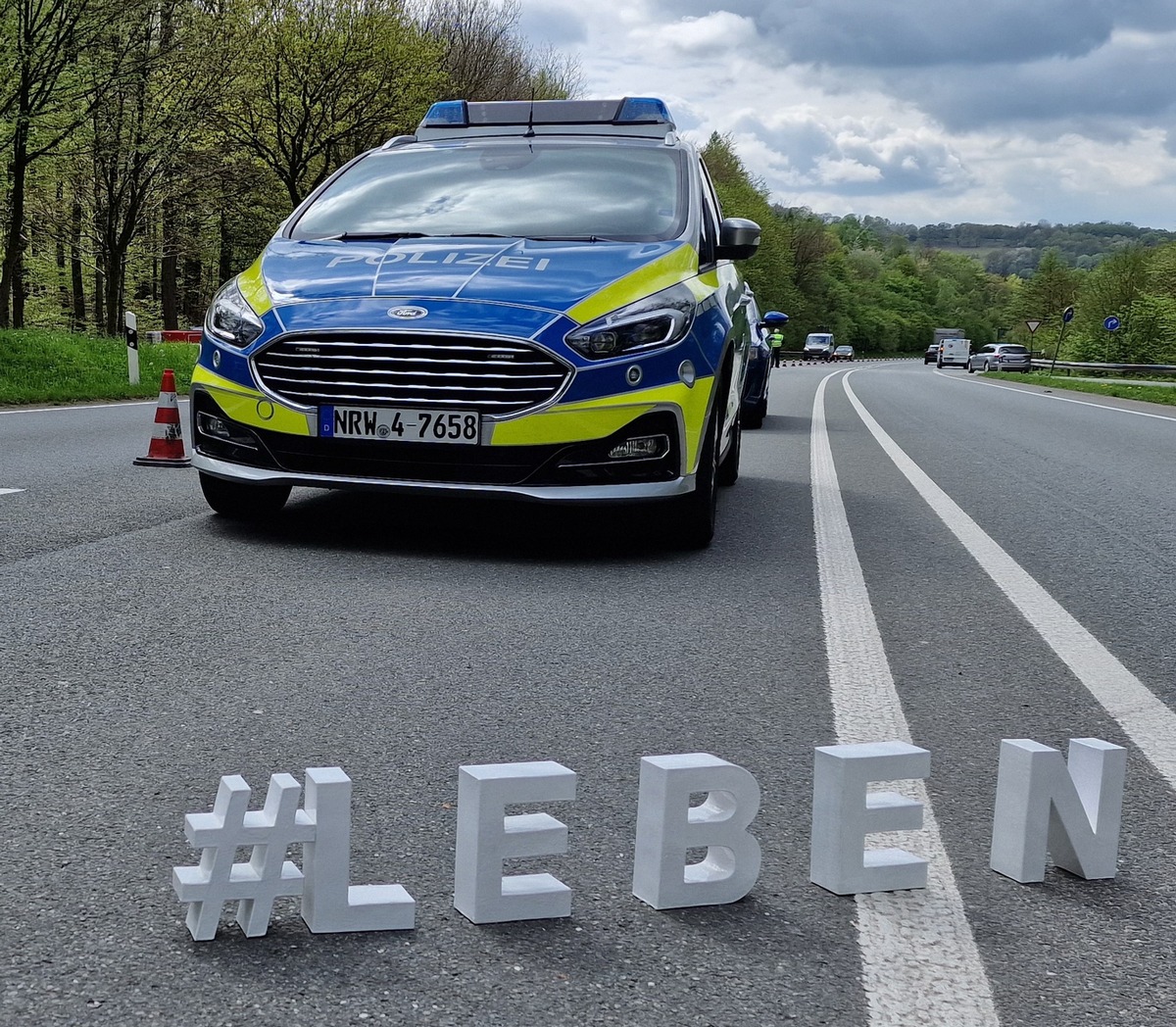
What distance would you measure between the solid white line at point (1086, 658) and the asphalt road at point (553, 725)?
0.03m

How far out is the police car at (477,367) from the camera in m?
5.76

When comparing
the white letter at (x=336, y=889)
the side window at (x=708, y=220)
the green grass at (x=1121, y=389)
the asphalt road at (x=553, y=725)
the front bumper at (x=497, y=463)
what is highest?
the side window at (x=708, y=220)

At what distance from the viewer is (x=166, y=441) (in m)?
9.24

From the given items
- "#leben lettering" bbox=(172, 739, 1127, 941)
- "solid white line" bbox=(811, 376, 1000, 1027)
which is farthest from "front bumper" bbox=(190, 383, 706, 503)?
"#leben lettering" bbox=(172, 739, 1127, 941)

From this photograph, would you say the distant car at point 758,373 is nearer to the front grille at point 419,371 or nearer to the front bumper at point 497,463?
the front bumper at point 497,463

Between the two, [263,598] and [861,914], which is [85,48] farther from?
[861,914]

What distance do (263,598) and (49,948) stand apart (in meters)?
2.88

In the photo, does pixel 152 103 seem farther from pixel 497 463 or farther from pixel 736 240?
pixel 497 463

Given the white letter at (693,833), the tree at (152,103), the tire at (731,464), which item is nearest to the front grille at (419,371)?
the tire at (731,464)

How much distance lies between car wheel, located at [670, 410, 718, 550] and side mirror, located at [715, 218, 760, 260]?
103cm

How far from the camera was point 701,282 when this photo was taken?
21.3 ft

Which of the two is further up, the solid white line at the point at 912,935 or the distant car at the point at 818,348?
the solid white line at the point at 912,935

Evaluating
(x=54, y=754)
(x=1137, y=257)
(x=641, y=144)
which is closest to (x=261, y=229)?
(x=641, y=144)

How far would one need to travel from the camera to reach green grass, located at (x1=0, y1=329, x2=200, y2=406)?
54.8 feet
